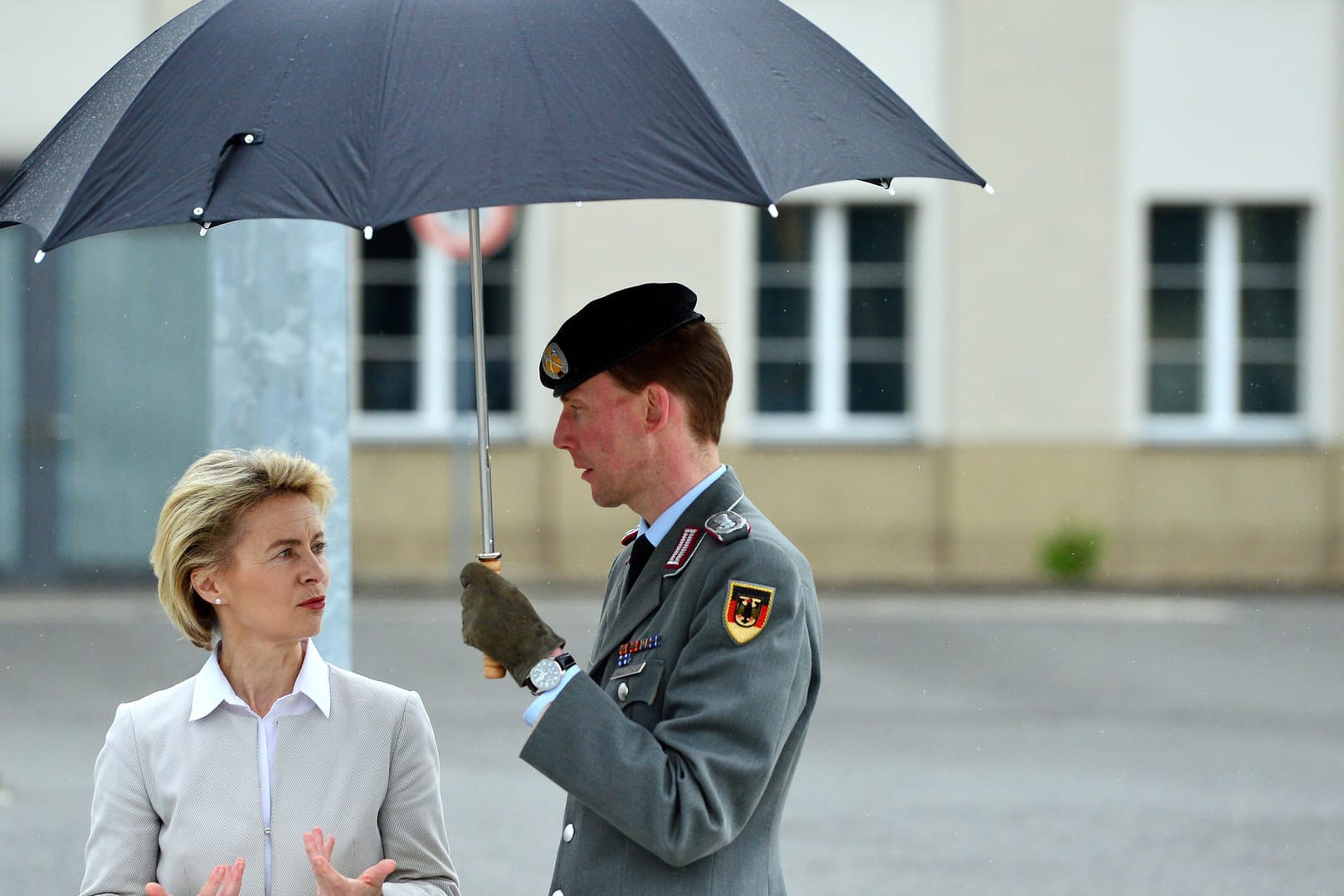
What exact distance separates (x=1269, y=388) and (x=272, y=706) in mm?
14039

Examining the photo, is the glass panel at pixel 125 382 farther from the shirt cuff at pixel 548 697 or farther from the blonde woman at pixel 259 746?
the shirt cuff at pixel 548 697

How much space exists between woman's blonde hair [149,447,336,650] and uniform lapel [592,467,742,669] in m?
0.62

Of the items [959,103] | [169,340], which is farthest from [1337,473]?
[169,340]

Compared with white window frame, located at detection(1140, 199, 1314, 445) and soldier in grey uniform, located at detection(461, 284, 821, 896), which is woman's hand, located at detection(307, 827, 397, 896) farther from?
white window frame, located at detection(1140, 199, 1314, 445)

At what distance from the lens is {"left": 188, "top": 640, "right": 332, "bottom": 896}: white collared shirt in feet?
9.93

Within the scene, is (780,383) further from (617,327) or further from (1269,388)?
(617,327)

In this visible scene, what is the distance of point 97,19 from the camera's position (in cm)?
1457

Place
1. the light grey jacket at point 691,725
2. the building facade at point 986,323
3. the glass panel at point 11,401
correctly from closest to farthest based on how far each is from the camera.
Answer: the light grey jacket at point 691,725, the glass panel at point 11,401, the building facade at point 986,323

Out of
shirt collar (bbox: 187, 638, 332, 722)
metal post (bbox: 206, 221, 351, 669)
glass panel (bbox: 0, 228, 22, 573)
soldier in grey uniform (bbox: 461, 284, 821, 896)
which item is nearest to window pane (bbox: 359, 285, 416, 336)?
glass panel (bbox: 0, 228, 22, 573)

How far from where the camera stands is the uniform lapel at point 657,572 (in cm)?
282

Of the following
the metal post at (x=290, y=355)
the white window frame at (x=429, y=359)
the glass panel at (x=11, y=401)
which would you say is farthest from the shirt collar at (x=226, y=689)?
the white window frame at (x=429, y=359)

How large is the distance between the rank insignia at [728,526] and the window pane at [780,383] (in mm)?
12976

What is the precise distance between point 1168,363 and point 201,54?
45.5ft

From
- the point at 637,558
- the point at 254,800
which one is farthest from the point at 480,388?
the point at 254,800
